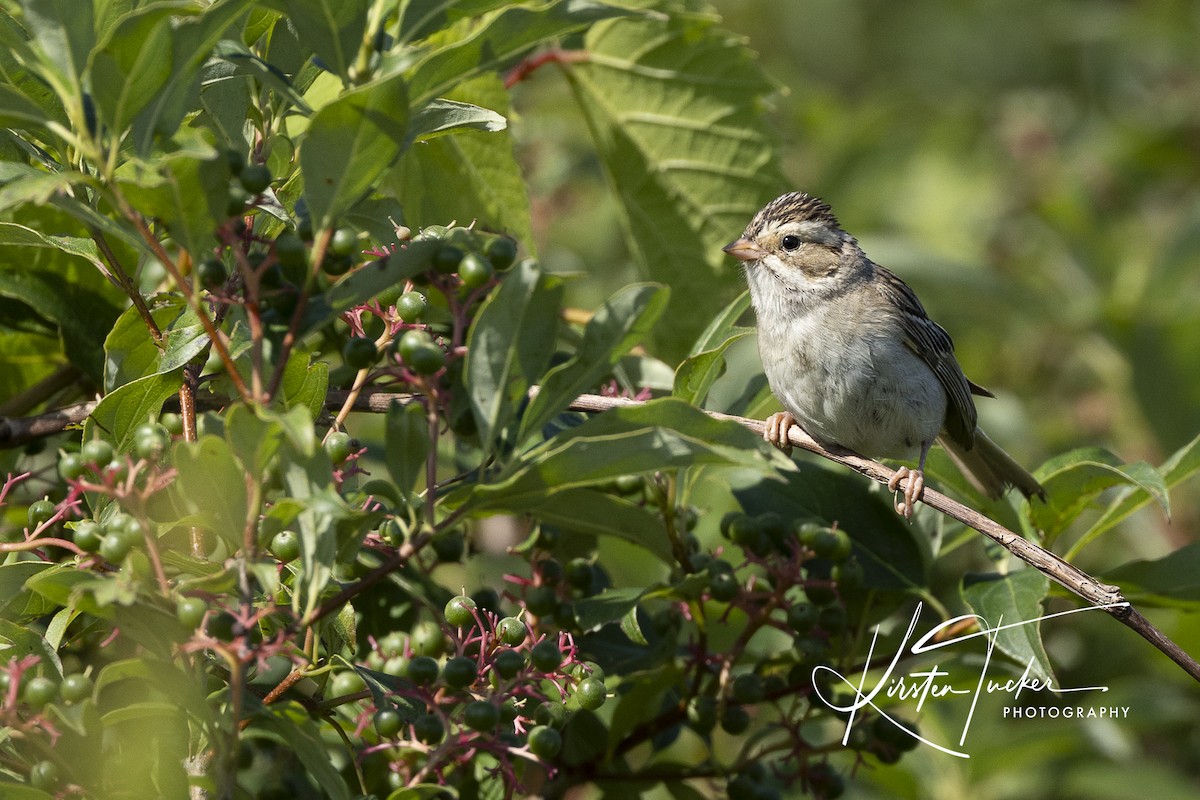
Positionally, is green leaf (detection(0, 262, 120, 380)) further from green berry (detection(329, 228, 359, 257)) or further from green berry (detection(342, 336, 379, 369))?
green berry (detection(329, 228, 359, 257))

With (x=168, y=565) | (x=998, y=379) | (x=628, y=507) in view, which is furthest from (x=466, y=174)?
(x=998, y=379)

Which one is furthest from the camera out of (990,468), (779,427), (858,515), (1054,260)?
(1054,260)

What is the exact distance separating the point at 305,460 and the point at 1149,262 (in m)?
5.52

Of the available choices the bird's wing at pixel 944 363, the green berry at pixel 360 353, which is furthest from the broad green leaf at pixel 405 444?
the bird's wing at pixel 944 363

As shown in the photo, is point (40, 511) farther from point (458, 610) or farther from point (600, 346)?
point (600, 346)

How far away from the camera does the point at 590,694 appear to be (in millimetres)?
2176

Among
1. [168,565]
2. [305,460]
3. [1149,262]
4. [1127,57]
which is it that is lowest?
[1149,262]

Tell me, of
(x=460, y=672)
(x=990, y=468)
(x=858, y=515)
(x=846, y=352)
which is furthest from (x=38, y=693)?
(x=990, y=468)

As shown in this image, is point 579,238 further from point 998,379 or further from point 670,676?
point 670,676

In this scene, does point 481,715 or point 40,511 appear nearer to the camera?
point 481,715

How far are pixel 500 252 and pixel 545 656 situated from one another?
68 centimetres

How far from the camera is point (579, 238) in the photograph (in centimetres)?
601

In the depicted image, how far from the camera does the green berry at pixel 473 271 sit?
1879mm

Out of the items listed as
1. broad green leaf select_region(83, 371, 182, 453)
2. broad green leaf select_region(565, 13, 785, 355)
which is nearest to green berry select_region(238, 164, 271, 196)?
broad green leaf select_region(83, 371, 182, 453)
